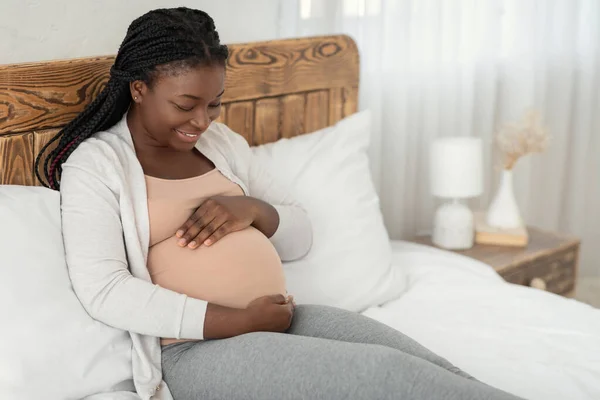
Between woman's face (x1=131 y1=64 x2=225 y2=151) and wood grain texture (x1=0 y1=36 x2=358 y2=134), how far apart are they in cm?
20

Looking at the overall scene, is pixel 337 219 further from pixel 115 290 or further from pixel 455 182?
pixel 115 290

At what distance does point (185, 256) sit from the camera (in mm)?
1456

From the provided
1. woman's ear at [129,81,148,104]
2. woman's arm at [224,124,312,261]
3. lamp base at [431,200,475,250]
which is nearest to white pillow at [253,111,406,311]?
woman's arm at [224,124,312,261]

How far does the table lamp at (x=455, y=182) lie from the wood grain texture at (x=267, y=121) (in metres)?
0.53

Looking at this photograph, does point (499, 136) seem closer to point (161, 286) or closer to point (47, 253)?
point (161, 286)

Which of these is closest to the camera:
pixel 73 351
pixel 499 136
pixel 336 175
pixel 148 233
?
pixel 73 351

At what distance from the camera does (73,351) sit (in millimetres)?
1334

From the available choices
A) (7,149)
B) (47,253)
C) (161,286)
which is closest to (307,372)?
(161,286)

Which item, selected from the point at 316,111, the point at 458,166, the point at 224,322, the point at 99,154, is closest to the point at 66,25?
the point at 99,154

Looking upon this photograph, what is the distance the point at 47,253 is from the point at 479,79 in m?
1.88

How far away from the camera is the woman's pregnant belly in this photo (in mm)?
1442

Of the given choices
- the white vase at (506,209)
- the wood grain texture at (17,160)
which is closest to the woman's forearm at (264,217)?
the wood grain texture at (17,160)

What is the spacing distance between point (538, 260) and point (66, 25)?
1.49 meters

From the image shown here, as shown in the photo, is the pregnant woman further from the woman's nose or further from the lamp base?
the lamp base
